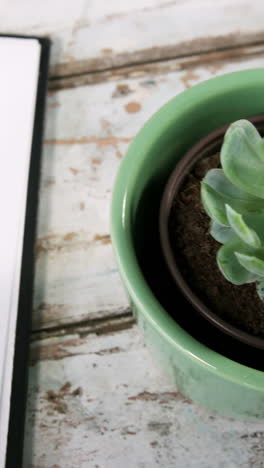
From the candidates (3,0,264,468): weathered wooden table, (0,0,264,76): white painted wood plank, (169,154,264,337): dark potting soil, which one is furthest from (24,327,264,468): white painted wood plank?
(0,0,264,76): white painted wood plank

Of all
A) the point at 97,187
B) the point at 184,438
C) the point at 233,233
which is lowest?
the point at 184,438

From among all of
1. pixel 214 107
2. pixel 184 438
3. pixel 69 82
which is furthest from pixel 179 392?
pixel 69 82

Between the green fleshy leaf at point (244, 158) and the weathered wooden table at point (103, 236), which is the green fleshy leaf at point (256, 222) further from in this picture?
the weathered wooden table at point (103, 236)

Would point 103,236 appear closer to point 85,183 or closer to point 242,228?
point 85,183

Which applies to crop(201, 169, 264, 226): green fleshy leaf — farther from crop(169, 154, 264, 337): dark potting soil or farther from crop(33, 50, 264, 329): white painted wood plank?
crop(33, 50, 264, 329): white painted wood plank

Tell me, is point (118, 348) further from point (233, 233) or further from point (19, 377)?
point (233, 233)

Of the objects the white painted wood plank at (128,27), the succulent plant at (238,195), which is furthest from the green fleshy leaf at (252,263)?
the white painted wood plank at (128,27)
